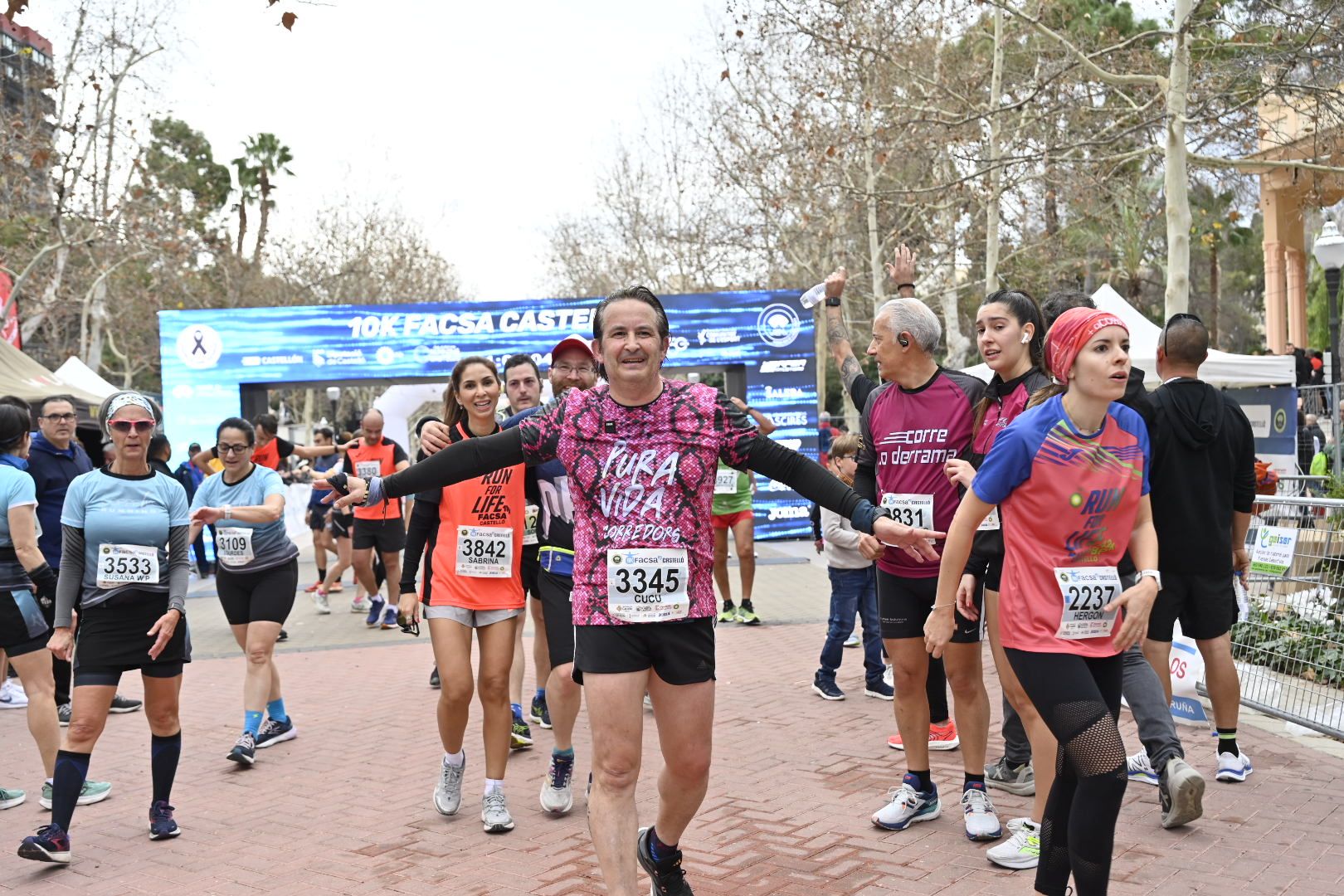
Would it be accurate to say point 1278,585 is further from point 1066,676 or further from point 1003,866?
point 1066,676

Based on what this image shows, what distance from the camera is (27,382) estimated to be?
1596 centimetres

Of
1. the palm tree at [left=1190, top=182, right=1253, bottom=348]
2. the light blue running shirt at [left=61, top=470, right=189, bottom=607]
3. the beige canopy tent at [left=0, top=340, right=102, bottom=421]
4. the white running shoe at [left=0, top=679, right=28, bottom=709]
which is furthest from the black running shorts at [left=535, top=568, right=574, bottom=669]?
the palm tree at [left=1190, top=182, right=1253, bottom=348]

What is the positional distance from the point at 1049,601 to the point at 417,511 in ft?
10.00

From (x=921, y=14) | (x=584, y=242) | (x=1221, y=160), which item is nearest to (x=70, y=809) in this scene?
(x=1221, y=160)

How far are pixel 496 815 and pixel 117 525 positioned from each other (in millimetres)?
2194

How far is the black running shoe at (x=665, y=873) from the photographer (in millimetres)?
4059

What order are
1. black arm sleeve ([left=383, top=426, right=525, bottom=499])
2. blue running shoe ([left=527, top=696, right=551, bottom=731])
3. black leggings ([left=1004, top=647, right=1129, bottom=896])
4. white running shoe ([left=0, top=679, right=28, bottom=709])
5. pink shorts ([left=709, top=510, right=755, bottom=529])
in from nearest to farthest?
black leggings ([left=1004, top=647, right=1129, bottom=896]), black arm sleeve ([left=383, top=426, right=525, bottom=499]), blue running shoe ([left=527, top=696, right=551, bottom=731]), white running shoe ([left=0, top=679, right=28, bottom=709]), pink shorts ([left=709, top=510, right=755, bottom=529])

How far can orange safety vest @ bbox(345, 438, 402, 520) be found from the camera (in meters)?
12.1

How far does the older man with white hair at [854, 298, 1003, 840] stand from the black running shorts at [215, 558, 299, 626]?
374 cm

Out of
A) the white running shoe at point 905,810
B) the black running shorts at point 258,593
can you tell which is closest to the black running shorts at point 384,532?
the black running shorts at point 258,593

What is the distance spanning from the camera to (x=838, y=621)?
8156mm

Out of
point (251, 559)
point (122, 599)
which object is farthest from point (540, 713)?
point (122, 599)

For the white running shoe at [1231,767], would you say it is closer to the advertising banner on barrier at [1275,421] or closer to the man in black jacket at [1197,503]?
the man in black jacket at [1197,503]

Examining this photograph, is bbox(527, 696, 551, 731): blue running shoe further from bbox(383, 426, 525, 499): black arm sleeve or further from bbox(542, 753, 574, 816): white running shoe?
bbox(383, 426, 525, 499): black arm sleeve
